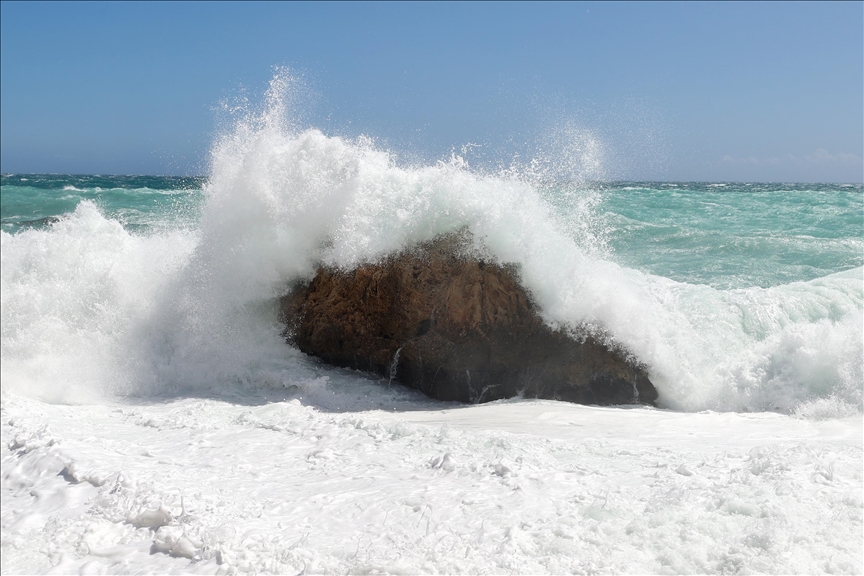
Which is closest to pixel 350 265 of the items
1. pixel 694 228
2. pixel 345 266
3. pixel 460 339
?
pixel 345 266

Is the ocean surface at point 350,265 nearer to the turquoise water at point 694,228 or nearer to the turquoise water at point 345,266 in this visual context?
the turquoise water at point 345,266

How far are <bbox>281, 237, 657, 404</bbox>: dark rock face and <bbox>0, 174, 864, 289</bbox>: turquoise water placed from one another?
1.42 meters

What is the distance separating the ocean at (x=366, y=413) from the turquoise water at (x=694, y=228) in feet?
0.80

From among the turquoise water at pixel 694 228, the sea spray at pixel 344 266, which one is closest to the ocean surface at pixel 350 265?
the sea spray at pixel 344 266

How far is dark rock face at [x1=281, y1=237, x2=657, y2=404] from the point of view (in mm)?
5742

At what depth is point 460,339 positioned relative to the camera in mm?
5793

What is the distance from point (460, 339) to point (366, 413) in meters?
1.16

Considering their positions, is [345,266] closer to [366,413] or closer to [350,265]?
[350,265]

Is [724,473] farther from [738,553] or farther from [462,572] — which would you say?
[462,572]

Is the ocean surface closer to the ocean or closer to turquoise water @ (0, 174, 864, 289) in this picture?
the ocean

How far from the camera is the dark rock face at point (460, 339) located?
18.8 ft

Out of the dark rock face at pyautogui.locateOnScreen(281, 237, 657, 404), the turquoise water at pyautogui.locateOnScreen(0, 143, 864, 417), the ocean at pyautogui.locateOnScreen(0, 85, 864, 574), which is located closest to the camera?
the ocean at pyautogui.locateOnScreen(0, 85, 864, 574)

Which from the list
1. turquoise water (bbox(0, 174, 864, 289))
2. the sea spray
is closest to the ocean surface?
the sea spray

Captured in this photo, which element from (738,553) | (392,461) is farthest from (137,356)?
(738,553)
